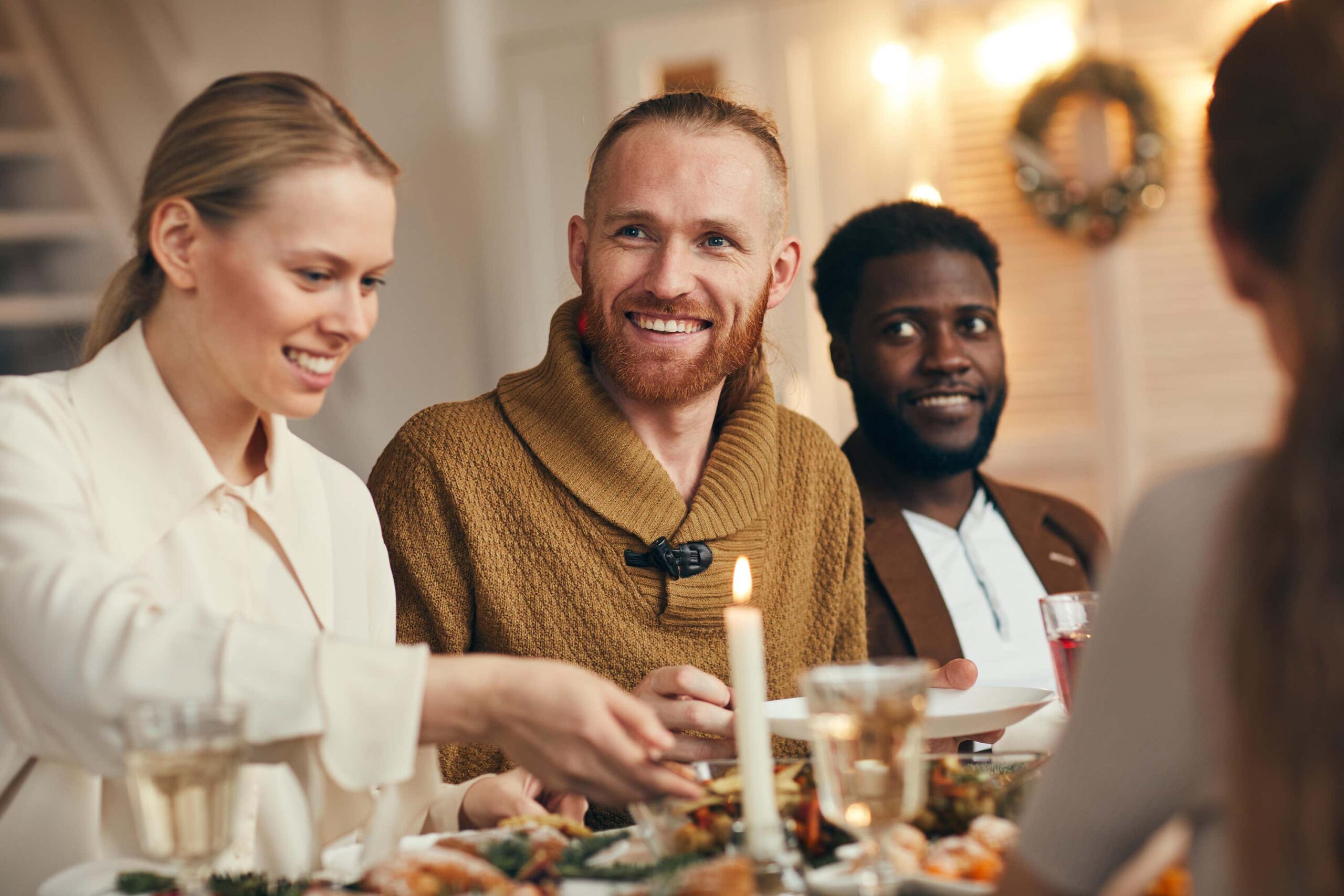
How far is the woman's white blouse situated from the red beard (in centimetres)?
53

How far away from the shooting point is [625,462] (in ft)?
5.70

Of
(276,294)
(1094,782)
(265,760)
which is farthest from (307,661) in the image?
(1094,782)

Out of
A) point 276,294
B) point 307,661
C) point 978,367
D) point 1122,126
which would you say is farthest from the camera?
point 1122,126

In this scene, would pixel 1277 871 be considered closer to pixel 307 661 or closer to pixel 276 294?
pixel 307 661

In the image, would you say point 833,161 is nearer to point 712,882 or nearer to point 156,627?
point 156,627

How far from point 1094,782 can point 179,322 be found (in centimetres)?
88

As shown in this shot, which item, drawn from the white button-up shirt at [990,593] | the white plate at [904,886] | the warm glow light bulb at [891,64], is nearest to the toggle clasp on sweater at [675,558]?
the white button-up shirt at [990,593]

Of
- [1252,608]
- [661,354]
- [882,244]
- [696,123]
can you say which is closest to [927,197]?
[882,244]

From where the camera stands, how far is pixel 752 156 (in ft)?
5.84

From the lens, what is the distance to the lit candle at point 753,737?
806 millimetres

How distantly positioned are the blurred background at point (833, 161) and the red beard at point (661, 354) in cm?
231

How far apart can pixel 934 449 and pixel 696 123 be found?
0.67 meters

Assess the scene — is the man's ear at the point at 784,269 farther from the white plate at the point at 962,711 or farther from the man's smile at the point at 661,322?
the white plate at the point at 962,711

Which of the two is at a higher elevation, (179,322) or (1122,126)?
(1122,126)
